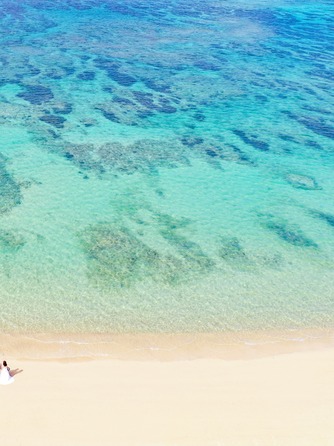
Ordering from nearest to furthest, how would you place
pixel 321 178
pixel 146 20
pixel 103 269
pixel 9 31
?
pixel 103 269 → pixel 321 178 → pixel 9 31 → pixel 146 20

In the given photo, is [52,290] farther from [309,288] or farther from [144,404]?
[309,288]

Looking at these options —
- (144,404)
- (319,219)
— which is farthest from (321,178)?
(144,404)

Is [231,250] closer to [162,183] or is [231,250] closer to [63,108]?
[162,183]

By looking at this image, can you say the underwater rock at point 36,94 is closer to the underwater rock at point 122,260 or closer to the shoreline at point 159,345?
the underwater rock at point 122,260

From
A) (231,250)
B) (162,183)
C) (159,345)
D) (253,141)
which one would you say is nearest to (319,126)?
(253,141)

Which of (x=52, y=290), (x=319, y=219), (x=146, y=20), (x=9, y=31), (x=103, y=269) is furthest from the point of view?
(x=146, y=20)

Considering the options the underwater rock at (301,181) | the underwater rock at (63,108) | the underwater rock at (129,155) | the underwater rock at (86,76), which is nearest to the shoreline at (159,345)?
the underwater rock at (301,181)

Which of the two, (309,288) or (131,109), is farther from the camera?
(131,109)
